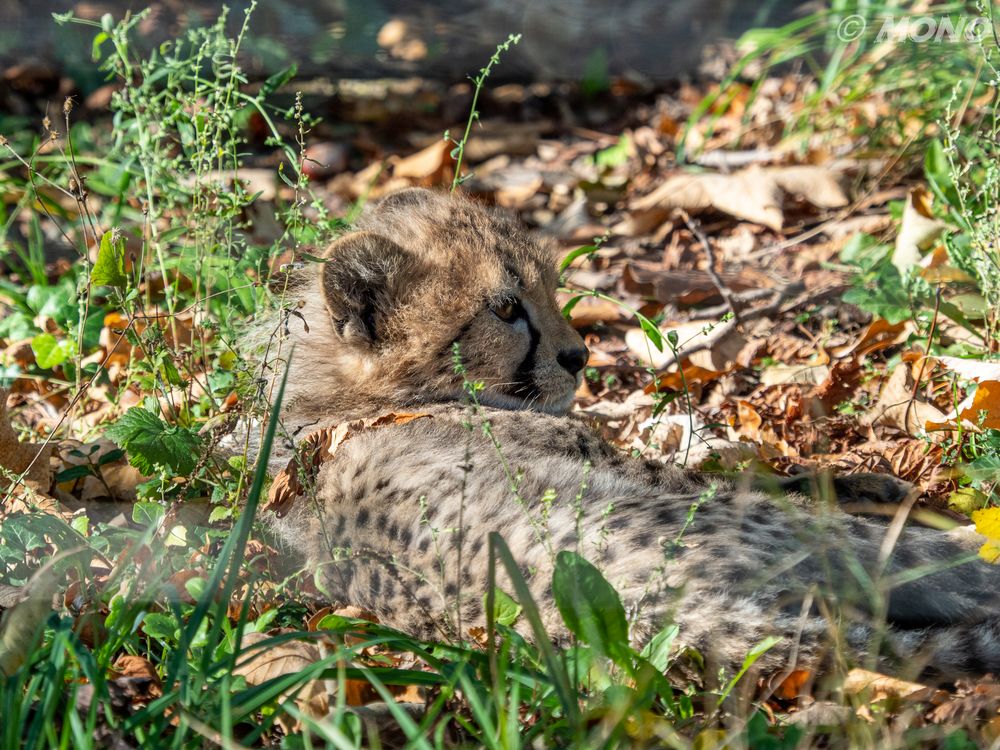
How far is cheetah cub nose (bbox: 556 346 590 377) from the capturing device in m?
4.46

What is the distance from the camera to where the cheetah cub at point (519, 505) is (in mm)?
2967

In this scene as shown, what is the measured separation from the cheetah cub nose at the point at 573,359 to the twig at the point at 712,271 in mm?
760

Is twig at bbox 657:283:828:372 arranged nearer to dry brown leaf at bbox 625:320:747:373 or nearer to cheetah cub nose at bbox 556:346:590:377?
dry brown leaf at bbox 625:320:747:373

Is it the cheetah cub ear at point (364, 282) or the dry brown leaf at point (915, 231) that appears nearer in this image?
the cheetah cub ear at point (364, 282)

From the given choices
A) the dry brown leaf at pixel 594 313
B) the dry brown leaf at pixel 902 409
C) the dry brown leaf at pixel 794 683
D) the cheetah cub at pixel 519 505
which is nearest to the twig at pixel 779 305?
the dry brown leaf at pixel 594 313

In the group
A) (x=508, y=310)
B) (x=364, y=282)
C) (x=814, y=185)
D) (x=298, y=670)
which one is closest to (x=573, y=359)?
(x=508, y=310)

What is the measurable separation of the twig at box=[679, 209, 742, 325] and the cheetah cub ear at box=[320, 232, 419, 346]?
4.99 feet

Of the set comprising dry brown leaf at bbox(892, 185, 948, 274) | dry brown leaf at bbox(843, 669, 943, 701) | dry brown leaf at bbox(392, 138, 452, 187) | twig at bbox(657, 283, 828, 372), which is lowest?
dry brown leaf at bbox(843, 669, 943, 701)

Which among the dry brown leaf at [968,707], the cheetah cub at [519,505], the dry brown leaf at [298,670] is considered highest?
the cheetah cub at [519,505]

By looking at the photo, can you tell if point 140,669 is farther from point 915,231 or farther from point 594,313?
point 915,231

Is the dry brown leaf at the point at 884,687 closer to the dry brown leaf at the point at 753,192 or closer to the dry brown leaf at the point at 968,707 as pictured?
the dry brown leaf at the point at 968,707

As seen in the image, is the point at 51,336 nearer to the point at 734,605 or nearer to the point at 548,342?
the point at 548,342

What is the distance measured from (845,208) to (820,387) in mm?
2269

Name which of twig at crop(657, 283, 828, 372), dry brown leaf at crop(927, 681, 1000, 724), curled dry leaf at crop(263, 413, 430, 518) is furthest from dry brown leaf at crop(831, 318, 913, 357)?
dry brown leaf at crop(927, 681, 1000, 724)
